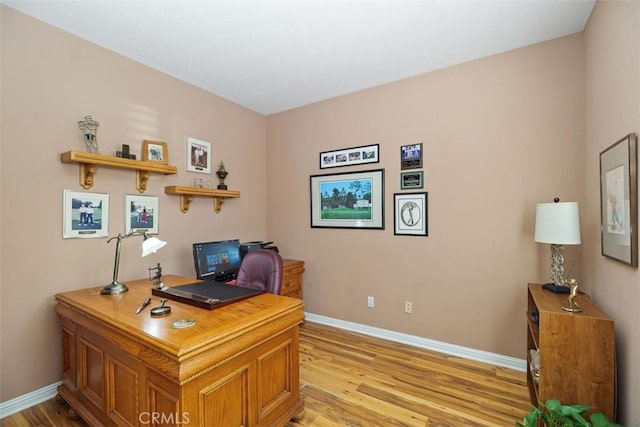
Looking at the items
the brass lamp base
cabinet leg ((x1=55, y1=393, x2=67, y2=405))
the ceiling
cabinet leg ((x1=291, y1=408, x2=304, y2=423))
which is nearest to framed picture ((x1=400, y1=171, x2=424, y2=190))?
the ceiling

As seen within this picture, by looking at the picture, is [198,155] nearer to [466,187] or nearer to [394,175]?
[394,175]

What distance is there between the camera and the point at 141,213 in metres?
2.64

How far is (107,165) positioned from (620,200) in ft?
11.5

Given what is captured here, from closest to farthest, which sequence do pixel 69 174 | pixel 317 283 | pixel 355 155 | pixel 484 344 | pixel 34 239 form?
pixel 34 239 → pixel 69 174 → pixel 484 344 → pixel 355 155 → pixel 317 283

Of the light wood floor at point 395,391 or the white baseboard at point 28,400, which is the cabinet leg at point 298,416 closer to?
the light wood floor at point 395,391

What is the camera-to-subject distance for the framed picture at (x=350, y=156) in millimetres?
3172

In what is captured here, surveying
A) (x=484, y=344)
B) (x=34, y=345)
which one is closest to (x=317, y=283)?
(x=484, y=344)

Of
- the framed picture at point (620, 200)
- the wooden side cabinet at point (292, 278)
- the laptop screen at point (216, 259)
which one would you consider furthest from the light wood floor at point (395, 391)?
the framed picture at point (620, 200)

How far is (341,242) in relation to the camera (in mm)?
3406

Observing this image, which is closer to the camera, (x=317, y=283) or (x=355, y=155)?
(x=355, y=155)

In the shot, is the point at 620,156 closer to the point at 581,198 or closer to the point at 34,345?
the point at 581,198

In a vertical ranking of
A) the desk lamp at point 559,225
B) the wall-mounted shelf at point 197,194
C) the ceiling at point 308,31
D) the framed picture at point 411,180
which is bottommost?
the desk lamp at point 559,225

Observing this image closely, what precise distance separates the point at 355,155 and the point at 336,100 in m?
0.75

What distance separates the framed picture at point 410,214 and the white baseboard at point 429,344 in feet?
3.56
